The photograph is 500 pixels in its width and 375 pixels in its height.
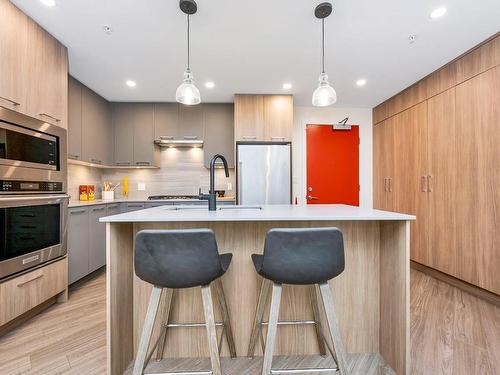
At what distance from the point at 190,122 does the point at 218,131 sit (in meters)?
0.45

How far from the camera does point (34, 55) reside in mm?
2037

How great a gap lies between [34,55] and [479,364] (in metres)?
3.86

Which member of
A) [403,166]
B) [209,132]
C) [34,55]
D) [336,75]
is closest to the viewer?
[34,55]

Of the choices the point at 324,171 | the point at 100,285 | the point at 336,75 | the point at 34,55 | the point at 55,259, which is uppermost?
the point at 336,75

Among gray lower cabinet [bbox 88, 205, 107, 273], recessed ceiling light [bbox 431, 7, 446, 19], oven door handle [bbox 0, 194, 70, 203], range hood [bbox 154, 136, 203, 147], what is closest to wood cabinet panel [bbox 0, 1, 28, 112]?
oven door handle [bbox 0, 194, 70, 203]

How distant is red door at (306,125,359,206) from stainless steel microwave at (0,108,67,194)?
331 centimetres

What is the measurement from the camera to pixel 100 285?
9.14 ft

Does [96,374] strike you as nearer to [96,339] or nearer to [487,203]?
[96,339]

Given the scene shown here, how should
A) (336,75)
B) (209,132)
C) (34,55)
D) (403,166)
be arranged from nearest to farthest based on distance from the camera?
(34,55), (336,75), (403,166), (209,132)

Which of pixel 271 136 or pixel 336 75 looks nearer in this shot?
pixel 336 75

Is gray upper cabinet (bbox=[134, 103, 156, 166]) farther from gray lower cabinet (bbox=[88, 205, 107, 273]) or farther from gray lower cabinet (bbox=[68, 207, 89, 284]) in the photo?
gray lower cabinet (bbox=[68, 207, 89, 284])

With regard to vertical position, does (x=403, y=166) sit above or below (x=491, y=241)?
above

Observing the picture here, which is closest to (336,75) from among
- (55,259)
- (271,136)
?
(271,136)

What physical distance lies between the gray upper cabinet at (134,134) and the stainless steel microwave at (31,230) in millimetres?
1566
